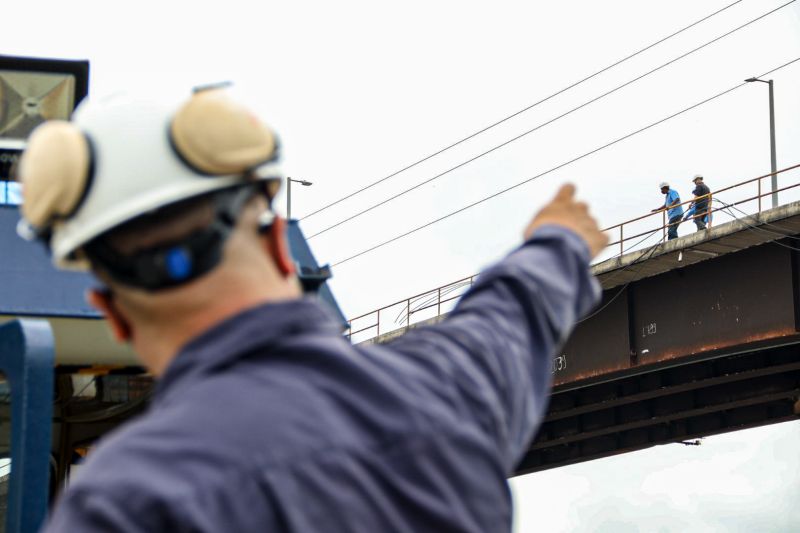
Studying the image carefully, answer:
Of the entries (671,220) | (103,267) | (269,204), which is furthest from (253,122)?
(671,220)

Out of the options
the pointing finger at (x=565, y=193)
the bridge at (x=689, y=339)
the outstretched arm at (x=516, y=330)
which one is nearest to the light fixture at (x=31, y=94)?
the pointing finger at (x=565, y=193)

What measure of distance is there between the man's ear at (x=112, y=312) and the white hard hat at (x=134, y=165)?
0.24ft

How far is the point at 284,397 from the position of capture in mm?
2061

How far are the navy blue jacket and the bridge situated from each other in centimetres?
3313

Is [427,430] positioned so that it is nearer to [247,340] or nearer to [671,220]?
[247,340]

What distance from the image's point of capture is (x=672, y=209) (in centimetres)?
3953

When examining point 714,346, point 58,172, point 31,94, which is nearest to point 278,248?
point 58,172

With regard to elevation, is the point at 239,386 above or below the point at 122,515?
above

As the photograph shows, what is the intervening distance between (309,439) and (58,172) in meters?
0.64

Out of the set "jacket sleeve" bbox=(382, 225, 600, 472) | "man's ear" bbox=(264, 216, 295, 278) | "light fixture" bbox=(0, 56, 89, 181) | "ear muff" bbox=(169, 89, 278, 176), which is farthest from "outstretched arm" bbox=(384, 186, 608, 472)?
"light fixture" bbox=(0, 56, 89, 181)

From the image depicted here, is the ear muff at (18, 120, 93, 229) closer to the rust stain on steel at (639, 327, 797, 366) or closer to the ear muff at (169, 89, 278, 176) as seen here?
the ear muff at (169, 89, 278, 176)

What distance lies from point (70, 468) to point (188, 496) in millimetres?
5825

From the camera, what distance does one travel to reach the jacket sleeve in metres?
2.36

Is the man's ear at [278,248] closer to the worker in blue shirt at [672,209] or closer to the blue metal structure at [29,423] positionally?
the blue metal structure at [29,423]
